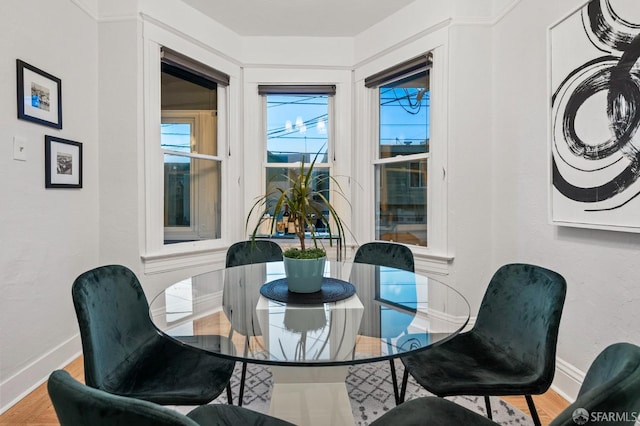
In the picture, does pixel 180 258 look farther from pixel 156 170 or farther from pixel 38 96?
pixel 38 96

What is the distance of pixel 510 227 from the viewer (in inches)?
98.4

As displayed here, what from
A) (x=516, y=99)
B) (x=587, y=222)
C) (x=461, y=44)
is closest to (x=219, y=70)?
(x=461, y=44)

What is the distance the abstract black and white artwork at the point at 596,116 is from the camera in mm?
1549

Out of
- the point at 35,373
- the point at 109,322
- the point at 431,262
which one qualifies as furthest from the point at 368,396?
the point at 35,373

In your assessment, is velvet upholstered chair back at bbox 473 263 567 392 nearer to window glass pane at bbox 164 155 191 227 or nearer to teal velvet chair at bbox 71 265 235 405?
teal velvet chair at bbox 71 265 235 405

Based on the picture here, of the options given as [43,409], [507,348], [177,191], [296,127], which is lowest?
[43,409]

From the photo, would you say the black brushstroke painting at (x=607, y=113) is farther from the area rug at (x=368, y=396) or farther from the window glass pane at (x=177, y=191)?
the window glass pane at (x=177, y=191)

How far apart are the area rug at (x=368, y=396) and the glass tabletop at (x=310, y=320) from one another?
27.6 inches

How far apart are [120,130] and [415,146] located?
2408 millimetres

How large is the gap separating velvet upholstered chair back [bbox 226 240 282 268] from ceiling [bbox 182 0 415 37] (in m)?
1.99

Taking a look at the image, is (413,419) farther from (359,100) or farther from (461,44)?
(359,100)

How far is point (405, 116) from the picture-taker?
323 cm

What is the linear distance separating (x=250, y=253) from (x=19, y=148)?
1.49m

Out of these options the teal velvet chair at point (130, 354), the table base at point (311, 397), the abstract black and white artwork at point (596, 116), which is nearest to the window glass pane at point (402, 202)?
the abstract black and white artwork at point (596, 116)
